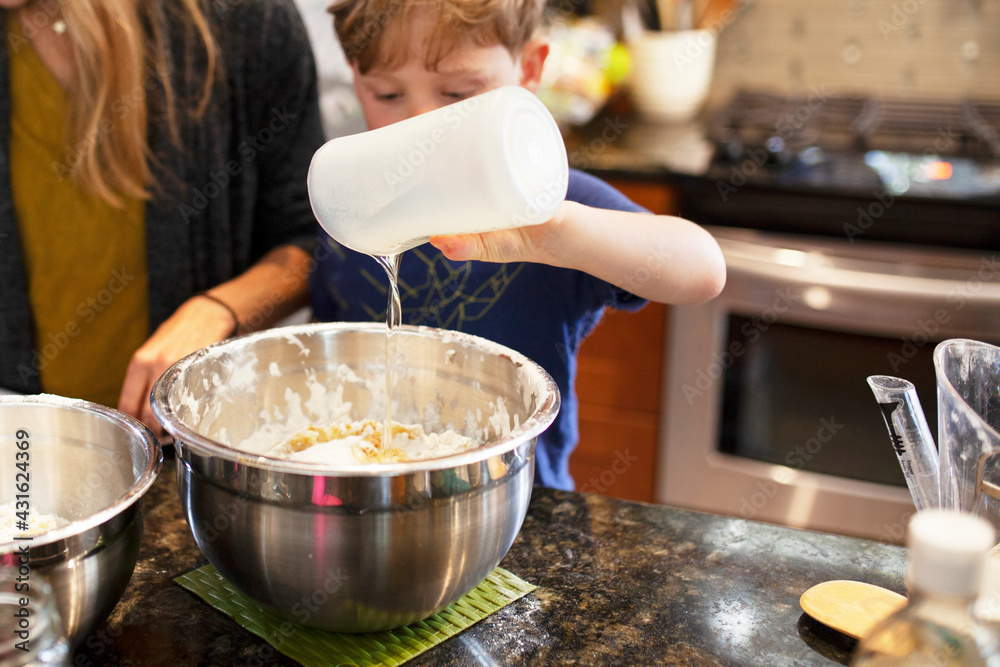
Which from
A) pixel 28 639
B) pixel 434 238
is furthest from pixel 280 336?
pixel 28 639

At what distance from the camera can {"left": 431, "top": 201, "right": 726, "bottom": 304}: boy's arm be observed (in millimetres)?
771

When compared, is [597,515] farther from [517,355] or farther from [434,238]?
[434,238]

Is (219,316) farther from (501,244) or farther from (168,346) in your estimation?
(501,244)

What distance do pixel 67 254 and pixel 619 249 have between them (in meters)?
0.89

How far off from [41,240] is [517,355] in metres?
0.88

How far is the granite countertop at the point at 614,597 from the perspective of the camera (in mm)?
649

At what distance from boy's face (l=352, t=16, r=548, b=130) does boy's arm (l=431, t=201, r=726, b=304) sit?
254 millimetres

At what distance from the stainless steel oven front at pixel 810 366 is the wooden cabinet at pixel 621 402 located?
57mm

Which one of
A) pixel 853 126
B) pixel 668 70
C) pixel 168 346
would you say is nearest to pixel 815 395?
pixel 853 126

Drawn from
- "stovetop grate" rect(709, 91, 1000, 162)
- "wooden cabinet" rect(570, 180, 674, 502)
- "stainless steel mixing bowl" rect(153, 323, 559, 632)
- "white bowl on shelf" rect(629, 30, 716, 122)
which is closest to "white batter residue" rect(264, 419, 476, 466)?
"stainless steel mixing bowl" rect(153, 323, 559, 632)

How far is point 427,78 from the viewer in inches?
39.0

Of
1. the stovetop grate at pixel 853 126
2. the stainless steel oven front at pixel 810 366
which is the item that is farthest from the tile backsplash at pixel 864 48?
the stainless steel oven front at pixel 810 366

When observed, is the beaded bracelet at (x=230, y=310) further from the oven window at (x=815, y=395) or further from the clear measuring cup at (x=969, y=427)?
the oven window at (x=815, y=395)

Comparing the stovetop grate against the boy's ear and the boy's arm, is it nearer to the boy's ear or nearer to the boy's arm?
the boy's ear
